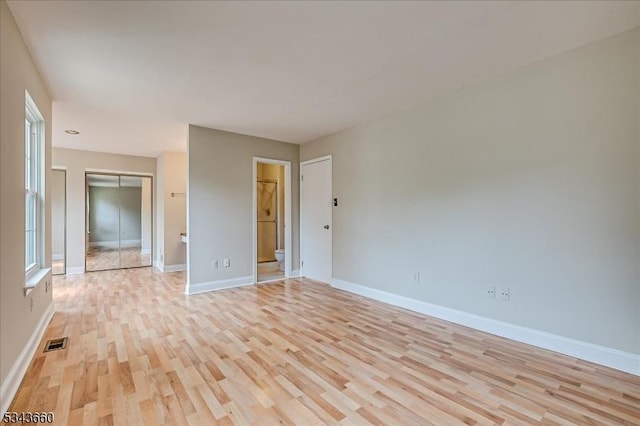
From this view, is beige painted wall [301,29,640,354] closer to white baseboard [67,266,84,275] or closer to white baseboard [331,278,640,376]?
white baseboard [331,278,640,376]

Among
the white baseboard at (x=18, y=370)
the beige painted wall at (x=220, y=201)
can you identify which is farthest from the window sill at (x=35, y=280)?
the beige painted wall at (x=220, y=201)

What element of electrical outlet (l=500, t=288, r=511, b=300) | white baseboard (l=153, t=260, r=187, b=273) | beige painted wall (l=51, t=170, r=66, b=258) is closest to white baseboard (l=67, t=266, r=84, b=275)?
beige painted wall (l=51, t=170, r=66, b=258)

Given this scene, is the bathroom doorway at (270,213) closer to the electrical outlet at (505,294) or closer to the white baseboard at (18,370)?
the white baseboard at (18,370)

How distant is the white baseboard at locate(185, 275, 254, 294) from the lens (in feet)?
14.2

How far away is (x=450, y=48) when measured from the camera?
238 cm

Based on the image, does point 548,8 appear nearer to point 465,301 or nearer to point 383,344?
point 465,301

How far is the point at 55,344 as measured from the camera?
2637 millimetres

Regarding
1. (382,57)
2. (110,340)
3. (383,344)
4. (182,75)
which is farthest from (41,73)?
(383,344)

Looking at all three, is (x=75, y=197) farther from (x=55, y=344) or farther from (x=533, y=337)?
(x=533, y=337)

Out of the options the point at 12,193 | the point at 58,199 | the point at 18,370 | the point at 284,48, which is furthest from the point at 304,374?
the point at 58,199

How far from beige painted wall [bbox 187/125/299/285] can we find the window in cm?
160

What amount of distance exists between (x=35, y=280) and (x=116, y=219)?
4304mm

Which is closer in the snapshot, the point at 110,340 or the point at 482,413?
the point at 482,413

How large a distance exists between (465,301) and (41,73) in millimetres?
4658
